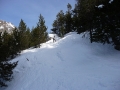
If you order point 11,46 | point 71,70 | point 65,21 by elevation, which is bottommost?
point 71,70

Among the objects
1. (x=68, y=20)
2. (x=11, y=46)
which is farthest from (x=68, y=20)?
(x=11, y=46)

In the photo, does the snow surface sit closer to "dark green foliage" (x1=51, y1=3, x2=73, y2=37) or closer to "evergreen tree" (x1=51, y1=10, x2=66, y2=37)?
"dark green foliage" (x1=51, y1=3, x2=73, y2=37)

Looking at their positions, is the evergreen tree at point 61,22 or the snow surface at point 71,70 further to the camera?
the evergreen tree at point 61,22

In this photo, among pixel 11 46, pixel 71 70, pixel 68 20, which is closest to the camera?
pixel 71 70

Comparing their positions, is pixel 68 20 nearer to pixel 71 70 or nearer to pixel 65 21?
pixel 65 21

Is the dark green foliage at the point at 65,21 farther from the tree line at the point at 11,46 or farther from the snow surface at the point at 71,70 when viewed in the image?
the snow surface at the point at 71,70

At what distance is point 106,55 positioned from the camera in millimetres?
17781

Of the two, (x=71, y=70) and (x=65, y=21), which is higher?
(x=65, y=21)

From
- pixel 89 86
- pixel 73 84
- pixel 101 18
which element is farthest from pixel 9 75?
pixel 101 18

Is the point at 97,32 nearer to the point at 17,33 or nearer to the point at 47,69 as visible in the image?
the point at 47,69

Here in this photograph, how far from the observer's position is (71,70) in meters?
14.7

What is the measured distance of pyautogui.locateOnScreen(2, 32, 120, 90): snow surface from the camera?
1150cm

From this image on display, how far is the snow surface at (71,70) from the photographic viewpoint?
1150cm

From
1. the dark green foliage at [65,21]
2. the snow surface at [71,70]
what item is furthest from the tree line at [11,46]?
the dark green foliage at [65,21]
